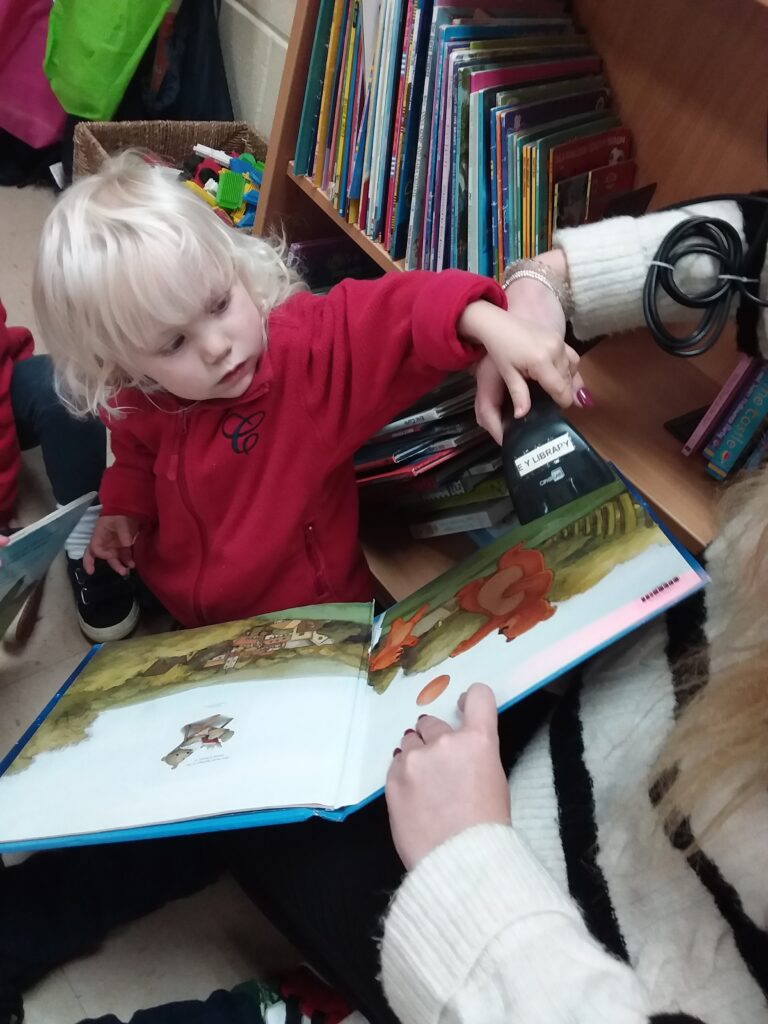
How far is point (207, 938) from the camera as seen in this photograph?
970 mm

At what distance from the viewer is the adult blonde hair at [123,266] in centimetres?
73

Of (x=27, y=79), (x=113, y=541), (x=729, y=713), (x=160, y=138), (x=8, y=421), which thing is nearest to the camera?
(x=729, y=713)

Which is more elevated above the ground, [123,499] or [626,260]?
[626,260]

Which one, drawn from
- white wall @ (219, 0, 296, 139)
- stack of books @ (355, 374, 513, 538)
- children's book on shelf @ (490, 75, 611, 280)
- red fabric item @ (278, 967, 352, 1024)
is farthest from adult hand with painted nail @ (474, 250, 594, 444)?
white wall @ (219, 0, 296, 139)

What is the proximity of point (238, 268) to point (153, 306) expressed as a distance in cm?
12

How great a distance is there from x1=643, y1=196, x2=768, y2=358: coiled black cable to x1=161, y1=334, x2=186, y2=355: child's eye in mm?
440

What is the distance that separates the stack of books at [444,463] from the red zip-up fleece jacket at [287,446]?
7 centimetres

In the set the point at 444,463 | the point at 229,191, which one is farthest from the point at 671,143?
the point at 229,191

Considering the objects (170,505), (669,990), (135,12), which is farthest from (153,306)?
(135,12)

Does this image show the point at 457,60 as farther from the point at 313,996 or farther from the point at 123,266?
the point at 313,996

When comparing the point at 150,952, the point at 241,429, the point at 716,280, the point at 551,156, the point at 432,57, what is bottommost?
the point at 150,952

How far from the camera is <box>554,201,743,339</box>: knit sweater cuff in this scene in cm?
74

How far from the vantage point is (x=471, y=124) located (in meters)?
0.83

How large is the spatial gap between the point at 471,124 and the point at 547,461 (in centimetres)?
42
